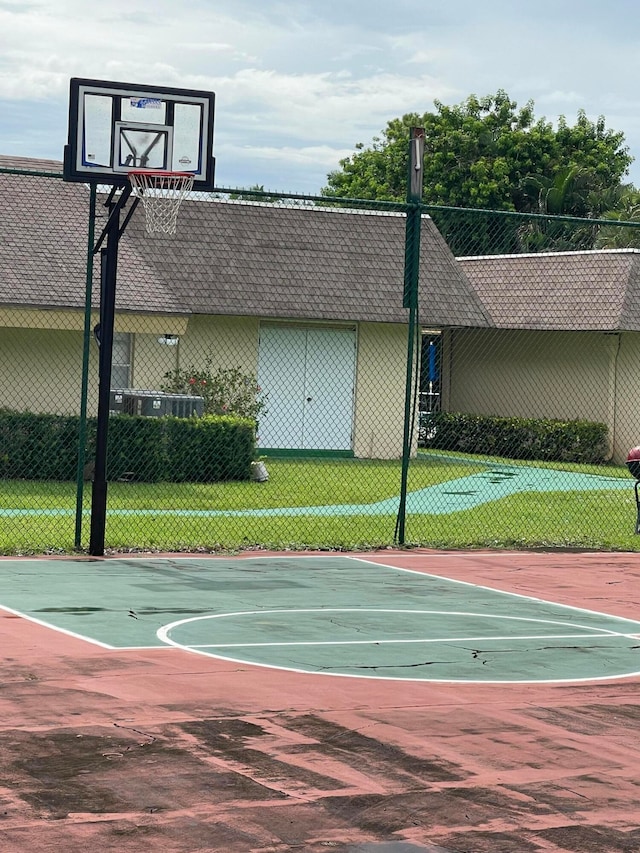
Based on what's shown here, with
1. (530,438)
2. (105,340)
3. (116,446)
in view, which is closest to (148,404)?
(116,446)

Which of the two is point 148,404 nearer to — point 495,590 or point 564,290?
point 495,590

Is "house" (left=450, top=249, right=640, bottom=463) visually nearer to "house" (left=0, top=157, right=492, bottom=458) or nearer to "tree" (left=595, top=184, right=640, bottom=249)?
"house" (left=0, top=157, right=492, bottom=458)

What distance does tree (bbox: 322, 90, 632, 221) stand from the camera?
55.3 metres

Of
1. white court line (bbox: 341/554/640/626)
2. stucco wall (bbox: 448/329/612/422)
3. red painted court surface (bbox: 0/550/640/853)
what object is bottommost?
red painted court surface (bbox: 0/550/640/853)

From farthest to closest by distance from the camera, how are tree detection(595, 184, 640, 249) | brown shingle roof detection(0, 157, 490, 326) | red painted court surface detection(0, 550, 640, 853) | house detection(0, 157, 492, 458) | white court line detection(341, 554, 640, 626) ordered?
tree detection(595, 184, 640, 249), brown shingle roof detection(0, 157, 490, 326), house detection(0, 157, 492, 458), white court line detection(341, 554, 640, 626), red painted court surface detection(0, 550, 640, 853)

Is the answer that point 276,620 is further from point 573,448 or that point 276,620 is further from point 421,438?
point 421,438

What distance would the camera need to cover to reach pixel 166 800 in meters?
6.13

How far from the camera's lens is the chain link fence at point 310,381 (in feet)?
65.7

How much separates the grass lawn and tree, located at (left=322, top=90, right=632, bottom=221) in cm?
3116

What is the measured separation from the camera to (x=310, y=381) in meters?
29.5

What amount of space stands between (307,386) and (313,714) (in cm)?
2177

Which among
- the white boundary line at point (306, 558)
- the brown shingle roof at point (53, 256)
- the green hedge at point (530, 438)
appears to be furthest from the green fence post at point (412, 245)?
the green hedge at point (530, 438)

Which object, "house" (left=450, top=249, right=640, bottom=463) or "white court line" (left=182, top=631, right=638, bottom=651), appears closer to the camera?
"white court line" (left=182, top=631, right=638, bottom=651)

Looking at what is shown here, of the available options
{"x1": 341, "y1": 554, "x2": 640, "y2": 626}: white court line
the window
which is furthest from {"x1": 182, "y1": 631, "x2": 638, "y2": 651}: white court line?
the window
